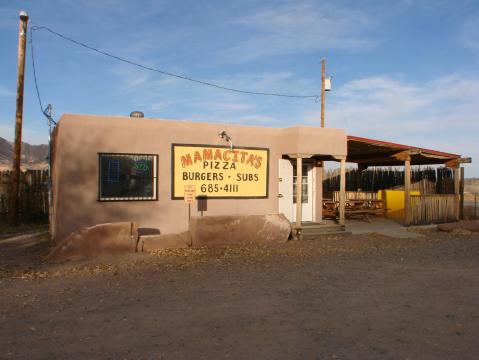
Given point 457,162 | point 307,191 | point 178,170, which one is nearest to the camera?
point 178,170

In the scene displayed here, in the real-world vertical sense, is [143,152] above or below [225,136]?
below

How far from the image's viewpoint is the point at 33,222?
52.3 feet

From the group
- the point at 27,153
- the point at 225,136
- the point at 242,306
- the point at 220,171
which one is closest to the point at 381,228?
the point at 220,171

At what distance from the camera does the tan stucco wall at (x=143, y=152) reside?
408 inches

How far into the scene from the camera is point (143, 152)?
11.1 meters

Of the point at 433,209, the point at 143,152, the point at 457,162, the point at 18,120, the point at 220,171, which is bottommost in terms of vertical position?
the point at 433,209

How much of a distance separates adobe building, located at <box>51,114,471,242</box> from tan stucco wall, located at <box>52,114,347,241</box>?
23 mm

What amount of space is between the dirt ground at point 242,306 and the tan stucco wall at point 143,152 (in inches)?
59.1

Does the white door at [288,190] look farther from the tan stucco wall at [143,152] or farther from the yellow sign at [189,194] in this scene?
the yellow sign at [189,194]

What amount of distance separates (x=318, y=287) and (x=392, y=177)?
14.9m

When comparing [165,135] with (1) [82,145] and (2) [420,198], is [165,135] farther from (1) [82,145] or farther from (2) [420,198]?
(2) [420,198]

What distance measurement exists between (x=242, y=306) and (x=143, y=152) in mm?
6186

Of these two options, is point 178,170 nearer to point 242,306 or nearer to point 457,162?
point 242,306

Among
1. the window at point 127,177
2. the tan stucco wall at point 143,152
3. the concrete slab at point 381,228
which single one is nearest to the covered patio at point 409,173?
the concrete slab at point 381,228
